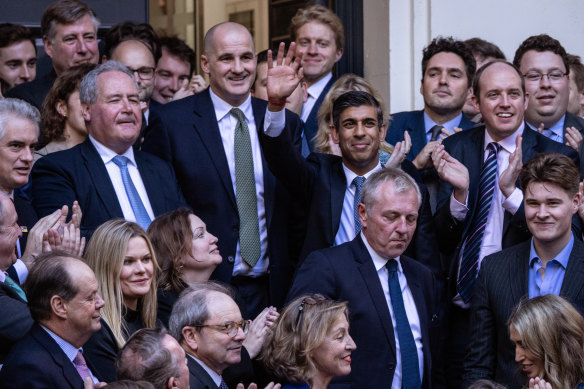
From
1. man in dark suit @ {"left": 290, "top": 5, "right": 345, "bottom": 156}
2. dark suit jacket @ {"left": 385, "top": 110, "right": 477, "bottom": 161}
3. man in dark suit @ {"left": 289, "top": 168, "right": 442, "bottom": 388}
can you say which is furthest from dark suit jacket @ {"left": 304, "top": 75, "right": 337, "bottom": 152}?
man in dark suit @ {"left": 289, "top": 168, "right": 442, "bottom": 388}

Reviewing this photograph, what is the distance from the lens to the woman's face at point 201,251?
6.14 m

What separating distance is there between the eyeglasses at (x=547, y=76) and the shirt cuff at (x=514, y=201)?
49.2 inches

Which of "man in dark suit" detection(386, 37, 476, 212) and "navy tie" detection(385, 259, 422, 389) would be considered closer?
"navy tie" detection(385, 259, 422, 389)

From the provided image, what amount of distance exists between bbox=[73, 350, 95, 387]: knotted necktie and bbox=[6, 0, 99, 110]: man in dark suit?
2.77 metres

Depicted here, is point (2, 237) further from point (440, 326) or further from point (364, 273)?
point (440, 326)

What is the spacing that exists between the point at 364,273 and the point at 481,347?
2.41 ft

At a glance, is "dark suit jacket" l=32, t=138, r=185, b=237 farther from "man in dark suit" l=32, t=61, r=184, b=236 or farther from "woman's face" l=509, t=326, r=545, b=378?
"woman's face" l=509, t=326, r=545, b=378

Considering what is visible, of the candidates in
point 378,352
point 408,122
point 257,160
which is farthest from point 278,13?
point 378,352

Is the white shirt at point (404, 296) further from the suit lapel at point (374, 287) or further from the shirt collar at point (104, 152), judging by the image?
the shirt collar at point (104, 152)

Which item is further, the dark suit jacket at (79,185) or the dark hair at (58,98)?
the dark hair at (58,98)

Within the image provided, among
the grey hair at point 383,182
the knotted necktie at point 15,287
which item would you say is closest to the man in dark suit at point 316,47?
the grey hair at point 383,182

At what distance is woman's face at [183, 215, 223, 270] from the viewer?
6145mm

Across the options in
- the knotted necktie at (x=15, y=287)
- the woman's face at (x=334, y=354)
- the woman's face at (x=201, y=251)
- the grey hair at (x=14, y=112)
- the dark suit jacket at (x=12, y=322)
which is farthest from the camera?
the woman's face at (x=201, y=251)

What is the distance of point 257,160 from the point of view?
22.3 ft
